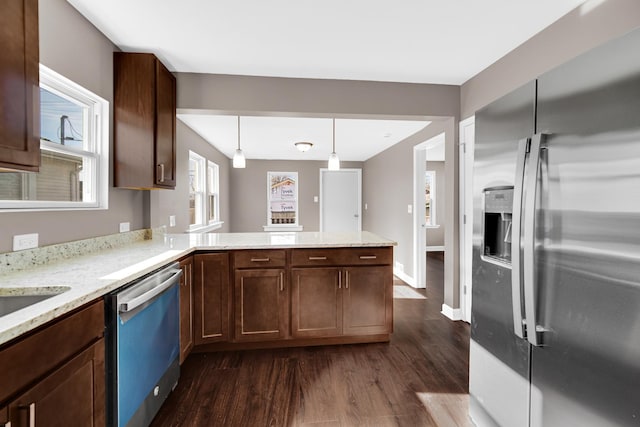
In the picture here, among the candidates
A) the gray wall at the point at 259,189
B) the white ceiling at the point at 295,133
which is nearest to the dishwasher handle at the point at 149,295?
the white ceiling at the point at 295,133

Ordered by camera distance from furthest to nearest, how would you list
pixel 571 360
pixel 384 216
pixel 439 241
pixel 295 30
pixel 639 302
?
pixel 439 241 → pixel 384 216 → pixel 295 30 → pixel 571 360 → pixel 639 302

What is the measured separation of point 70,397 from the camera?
3.54ft

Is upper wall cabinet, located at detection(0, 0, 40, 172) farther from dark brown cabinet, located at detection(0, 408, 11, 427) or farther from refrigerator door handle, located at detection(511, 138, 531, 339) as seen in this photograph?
refrigerator door handle, located at detection(511, 138, 531, 339)

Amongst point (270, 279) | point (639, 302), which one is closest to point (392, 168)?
point (270, 279)

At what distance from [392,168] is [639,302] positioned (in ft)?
15.4

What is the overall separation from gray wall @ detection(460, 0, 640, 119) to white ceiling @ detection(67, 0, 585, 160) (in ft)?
0.22

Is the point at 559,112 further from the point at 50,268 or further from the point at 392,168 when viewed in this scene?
the point at 392,168

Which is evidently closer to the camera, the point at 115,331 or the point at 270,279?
the point at 115,331

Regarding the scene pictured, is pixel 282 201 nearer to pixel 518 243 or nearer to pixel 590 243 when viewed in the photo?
pixel 518 243

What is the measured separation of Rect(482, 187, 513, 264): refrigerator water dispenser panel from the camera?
137 centimetres

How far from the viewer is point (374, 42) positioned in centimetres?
223

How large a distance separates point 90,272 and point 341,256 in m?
1.68

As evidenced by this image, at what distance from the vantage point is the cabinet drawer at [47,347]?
85 centimetres

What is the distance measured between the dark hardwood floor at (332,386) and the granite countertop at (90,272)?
889 mm
